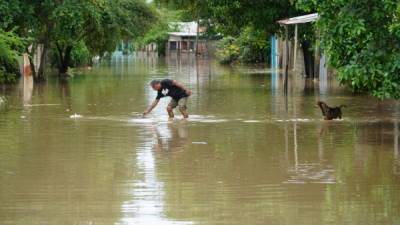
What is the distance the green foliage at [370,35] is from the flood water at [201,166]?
4.11 ft

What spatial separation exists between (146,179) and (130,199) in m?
1.38

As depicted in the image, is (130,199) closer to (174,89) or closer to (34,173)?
(34,173)

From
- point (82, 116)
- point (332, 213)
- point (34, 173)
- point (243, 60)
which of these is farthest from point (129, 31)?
point (332, 213)

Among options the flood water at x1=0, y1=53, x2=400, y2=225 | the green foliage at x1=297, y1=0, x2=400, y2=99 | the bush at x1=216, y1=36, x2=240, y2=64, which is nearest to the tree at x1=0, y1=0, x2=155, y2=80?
the flood water at x1=0, y1=53, x2=400, y2=225

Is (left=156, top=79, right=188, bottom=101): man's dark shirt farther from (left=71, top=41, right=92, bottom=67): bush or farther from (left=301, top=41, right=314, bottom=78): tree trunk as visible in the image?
(left=71, top=41, right=92, bottom=67): bush

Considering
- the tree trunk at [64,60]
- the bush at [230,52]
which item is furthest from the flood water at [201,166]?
the bush at [230,52]

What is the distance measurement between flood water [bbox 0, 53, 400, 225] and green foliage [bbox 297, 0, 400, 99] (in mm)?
1253

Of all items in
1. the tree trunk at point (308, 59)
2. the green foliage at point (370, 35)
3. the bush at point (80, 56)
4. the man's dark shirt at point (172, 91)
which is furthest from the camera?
the bush at point (80, 56)

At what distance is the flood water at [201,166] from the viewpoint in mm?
8984

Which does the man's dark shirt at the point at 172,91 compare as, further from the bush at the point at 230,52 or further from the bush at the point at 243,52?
the bush at the point at 230,52

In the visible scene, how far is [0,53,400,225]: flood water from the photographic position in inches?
354

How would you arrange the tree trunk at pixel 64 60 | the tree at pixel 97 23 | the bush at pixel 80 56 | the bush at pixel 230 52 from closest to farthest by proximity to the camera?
the tree at pixel 97 23 < the tree trunk at pixel 64 60 < the bush at pixel 80 56 < the bush at pixel 230 52

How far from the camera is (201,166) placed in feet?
40.0

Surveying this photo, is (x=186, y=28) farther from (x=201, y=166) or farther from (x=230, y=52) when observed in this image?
(x=201, y=166)
